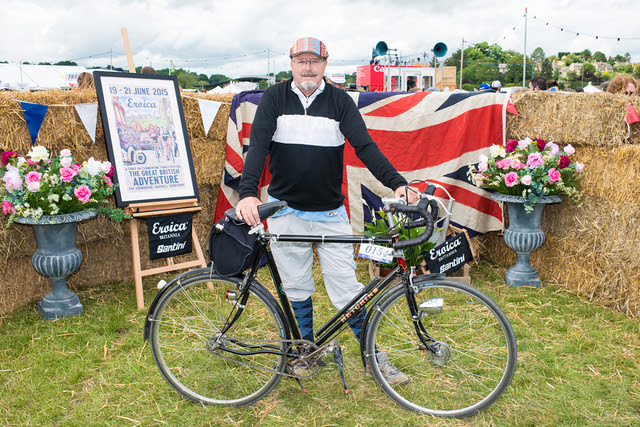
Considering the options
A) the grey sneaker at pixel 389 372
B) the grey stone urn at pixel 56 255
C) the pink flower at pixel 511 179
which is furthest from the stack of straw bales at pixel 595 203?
the grey stone urn at pixel 56 255

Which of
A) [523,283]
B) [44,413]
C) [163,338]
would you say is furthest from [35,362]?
[523,283]

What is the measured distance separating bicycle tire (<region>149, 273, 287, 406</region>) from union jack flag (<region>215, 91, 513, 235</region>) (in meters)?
2.73

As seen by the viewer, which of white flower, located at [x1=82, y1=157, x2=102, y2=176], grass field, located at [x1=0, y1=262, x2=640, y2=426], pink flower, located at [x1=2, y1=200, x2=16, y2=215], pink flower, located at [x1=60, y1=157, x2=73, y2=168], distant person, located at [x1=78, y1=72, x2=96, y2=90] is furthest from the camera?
distant person, located at [x1=78, y1=72, x2=96, y2=90]

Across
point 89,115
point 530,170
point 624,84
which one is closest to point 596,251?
point 530,170

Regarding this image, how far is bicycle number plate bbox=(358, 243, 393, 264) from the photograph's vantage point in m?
2.55

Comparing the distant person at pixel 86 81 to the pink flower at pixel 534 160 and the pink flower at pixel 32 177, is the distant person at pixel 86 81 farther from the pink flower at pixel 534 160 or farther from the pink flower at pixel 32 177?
the pink flower at pixel 534 160

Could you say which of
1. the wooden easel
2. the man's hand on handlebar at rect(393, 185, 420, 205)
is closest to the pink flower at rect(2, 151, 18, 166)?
the wooden easel

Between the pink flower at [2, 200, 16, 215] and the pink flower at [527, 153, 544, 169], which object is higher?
the pink flower at [527, 153, 544, 169]

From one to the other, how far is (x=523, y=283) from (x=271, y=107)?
3523 millimetres

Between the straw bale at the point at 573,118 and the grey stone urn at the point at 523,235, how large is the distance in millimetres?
663

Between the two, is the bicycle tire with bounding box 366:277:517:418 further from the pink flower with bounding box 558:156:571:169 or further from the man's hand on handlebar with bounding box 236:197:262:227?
the pink flower with bounding box 558:156:571:169

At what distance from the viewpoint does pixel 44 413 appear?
3025 millimetres

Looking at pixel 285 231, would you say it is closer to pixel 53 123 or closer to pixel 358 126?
pixel 358 126

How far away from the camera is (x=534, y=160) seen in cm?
477
